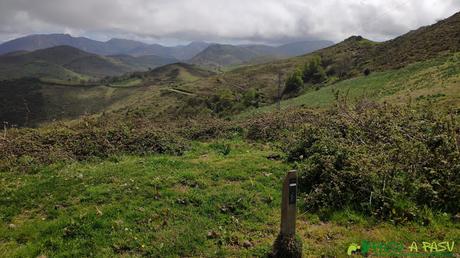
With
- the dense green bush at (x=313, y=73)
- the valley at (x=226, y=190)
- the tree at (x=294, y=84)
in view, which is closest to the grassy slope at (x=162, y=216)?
the valley at (x=226, y=190)

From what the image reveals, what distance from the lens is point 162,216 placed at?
841cm

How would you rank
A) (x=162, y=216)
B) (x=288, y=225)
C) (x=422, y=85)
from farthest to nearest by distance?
(x=422, y=85) < (x=162, y=216) < (x=288, y=225)

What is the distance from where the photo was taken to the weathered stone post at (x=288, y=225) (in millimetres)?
6273

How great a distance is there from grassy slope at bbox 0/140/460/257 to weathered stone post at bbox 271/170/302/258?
502 millimetres

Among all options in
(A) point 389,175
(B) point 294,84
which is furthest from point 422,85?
(B) point 294,84

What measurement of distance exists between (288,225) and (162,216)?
3236 millimetres

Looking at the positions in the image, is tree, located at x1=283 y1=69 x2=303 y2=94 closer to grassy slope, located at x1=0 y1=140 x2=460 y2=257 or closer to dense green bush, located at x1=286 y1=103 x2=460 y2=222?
dense green bush, located at x1=286 y1=103 x2=460 y2=222

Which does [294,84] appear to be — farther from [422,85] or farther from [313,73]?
[422,85]

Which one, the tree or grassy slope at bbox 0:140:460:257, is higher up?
the tree

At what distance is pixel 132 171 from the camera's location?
11281 millimetres

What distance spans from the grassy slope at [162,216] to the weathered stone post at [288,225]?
502 mm

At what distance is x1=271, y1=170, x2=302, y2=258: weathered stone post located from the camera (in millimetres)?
6273

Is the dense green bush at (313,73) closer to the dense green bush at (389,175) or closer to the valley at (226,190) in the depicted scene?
the valley at (226,190)

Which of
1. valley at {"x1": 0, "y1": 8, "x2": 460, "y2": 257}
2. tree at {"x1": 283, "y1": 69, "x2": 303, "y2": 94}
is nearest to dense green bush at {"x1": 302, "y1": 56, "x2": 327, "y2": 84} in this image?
tree at {"x1": 283, "y1": 69, "x2": 303, "y2": 94}
